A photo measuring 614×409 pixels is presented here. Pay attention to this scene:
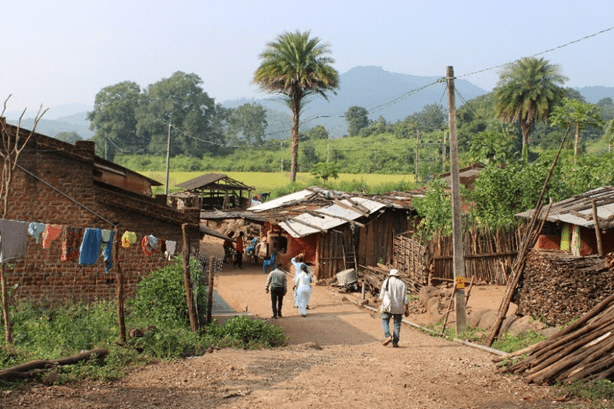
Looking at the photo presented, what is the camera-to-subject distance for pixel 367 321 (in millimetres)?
15797

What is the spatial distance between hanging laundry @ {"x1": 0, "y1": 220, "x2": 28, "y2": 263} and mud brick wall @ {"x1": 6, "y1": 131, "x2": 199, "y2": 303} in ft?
9.92

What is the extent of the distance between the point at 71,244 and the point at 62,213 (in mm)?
2598

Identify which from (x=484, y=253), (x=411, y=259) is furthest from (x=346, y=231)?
(x=484, y=253)

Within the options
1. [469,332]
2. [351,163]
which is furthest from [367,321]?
[351,163]

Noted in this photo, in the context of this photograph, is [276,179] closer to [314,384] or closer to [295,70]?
[295,70]

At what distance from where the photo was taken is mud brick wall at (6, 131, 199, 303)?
45.5 ft

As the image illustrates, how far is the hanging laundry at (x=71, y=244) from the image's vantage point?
11.7m

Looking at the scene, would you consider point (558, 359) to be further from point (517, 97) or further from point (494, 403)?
point (517, 97)

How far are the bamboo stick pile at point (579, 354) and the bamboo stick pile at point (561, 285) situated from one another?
331 cm

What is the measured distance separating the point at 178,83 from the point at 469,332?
238ft

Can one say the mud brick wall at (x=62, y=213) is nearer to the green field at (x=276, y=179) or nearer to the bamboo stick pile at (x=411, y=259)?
the bamboo stick pile at (x=411, y=259)

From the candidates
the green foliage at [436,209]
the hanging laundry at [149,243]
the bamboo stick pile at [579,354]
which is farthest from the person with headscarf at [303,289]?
the bamboo stick pile at [579,354]

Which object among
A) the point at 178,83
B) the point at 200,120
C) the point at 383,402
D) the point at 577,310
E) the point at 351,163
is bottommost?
the point at 383,402

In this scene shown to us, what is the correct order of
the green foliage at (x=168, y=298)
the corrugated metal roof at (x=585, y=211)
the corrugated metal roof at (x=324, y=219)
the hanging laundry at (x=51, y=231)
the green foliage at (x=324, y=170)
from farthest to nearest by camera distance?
the green foliage at (x=324, y=170)
the corrugated metal roof at (x=324, y=219)
the corrugated metal roof at (x=585, y=211)
the green foliage at (x=168, y=298)
the hanging laundry at (x=51, y=231)
